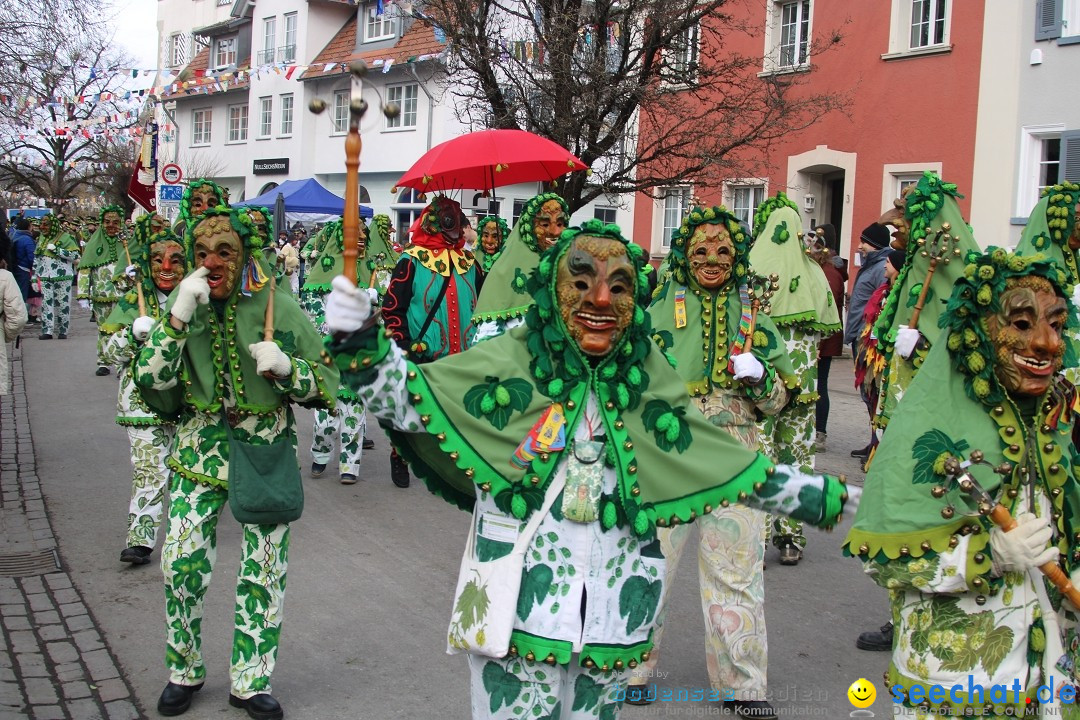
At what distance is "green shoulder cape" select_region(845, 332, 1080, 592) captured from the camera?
323 centimetres

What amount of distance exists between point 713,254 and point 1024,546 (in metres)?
2.41

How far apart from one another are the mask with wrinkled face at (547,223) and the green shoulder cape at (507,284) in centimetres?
6

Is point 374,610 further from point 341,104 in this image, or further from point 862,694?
point 341,104

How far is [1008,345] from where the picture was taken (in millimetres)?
3271

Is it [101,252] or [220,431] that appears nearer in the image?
[220,431]

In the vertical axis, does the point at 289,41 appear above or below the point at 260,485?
above

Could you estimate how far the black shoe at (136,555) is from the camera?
6.99 m

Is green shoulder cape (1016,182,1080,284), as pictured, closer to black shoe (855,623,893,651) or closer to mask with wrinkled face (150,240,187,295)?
black shoe (855,623,893,651)

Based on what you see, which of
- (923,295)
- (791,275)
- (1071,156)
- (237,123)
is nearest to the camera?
(923,295)

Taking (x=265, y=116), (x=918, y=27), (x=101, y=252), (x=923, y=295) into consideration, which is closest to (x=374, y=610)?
(x=923, y=295)

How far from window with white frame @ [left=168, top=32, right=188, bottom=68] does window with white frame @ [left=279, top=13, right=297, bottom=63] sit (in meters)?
11.2

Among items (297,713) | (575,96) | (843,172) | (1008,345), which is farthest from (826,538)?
(843,172)

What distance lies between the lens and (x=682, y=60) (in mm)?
15867

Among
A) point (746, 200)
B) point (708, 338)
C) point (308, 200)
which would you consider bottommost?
point (708, 338)
